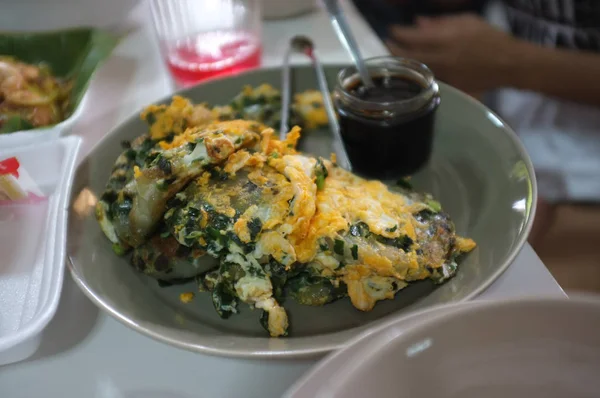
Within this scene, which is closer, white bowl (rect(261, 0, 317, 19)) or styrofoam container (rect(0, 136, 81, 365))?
styrofoam container (rect(0, 136, 81, 365))

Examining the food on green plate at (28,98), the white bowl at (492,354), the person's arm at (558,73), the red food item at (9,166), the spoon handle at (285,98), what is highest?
the white bowl at (492,354)

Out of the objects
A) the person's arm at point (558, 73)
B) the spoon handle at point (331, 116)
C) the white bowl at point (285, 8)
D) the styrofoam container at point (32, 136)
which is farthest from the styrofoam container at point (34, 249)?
the person's arm at point (558, 73)

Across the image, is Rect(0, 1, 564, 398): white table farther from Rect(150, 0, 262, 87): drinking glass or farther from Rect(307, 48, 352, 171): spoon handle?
Rect(150, 0, 262, 87): drinking glass

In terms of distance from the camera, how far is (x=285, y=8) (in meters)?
1.41

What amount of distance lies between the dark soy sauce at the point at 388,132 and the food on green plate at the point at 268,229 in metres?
0.14

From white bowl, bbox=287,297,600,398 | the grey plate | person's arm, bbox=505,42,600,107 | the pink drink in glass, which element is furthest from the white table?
person's arm, bbox=505,42,600,107

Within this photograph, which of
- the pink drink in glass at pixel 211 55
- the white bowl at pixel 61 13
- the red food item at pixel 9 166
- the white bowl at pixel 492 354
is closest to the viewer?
the white bowl at pixel 492 354

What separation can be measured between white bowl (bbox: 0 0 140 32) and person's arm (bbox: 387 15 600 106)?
0.86 m

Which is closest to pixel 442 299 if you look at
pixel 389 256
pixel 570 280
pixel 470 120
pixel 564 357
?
pixel 389 256

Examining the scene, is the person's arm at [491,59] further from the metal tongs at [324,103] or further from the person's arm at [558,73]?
the metal tongs at [324,103]

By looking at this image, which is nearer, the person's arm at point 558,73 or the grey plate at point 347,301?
the grey plate at point 347,301

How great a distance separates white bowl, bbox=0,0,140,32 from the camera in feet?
5.02

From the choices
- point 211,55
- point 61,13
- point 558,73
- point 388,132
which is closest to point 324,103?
point 388,132

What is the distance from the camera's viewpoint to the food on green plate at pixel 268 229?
65cm
